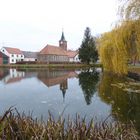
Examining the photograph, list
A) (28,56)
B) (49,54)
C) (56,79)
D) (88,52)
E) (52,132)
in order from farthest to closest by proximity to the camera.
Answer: (28,56) < (49,54) < (88,52) < (56,79) < (52,132)

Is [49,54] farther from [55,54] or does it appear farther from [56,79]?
[56,79]

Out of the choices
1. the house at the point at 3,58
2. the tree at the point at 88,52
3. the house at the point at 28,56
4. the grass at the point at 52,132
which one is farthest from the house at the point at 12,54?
the grass at the point at 52,132

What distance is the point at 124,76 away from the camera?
30.5 meters

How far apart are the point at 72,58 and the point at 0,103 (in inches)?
3603

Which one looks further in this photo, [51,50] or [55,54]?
[55,54]

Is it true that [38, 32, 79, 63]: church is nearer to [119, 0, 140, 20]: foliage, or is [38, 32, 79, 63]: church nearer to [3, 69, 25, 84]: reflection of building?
[3, 69, 25, 84]: reflection of building

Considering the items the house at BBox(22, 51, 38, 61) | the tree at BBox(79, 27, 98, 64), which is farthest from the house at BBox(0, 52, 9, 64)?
→ the tree at BBox(79, 27, 98, 64)

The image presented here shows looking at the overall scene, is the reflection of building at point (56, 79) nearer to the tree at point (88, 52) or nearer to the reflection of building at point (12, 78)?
the reflection of building at point (12, 78)

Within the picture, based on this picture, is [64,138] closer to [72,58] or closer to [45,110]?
[45,110]

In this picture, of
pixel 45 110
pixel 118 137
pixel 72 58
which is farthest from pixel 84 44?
pixel 118 137

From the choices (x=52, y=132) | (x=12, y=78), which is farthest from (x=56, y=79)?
(x=52, y=132)

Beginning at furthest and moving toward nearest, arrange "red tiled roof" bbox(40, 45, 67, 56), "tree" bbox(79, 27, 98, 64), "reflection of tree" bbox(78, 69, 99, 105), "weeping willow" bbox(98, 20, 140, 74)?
1. "red tiled roof" bbox(40, 45, 67, 56)
2. "tree" bbox(79, 27, 98, 64)
3. "weeping willow" bbox(98, 20, 140, 74)
4. "reflection of tree" bbox(78, 69, 99, 105)

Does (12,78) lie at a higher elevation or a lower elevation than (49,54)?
lower

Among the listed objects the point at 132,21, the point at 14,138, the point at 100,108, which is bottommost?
the point at 100,108
